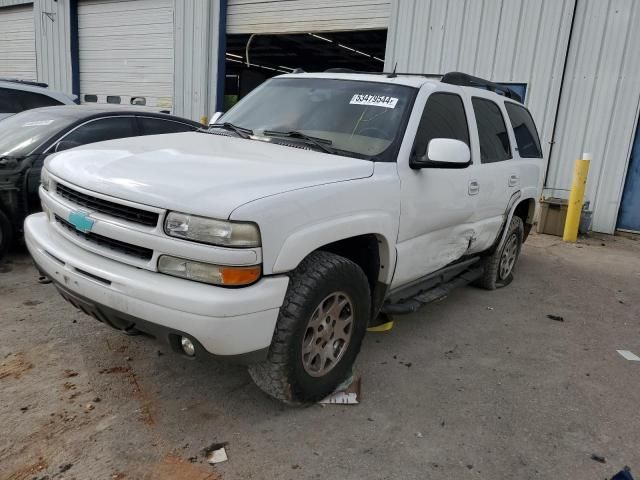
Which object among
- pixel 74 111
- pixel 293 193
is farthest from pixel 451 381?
pixel 74 111

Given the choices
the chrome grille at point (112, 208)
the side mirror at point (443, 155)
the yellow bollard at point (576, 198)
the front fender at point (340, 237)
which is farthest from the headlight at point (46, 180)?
the yellow bollard at point (576, 198)

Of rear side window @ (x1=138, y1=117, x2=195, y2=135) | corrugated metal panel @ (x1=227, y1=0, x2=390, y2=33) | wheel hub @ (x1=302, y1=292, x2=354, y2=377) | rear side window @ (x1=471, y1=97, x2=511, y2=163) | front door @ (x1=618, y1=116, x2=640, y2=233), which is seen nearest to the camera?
wheel hub @ (x1=302, y1=292, x2=354, y2=377)

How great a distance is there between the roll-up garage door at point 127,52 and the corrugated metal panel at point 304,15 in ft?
7.70

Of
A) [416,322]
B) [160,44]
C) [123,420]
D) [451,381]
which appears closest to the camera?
[123,420]

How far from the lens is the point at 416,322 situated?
14.6ft

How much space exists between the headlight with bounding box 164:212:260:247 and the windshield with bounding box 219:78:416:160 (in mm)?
1145

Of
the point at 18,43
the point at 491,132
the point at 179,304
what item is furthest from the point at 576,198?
the point at 18,43

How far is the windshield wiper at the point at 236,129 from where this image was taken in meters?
3.62

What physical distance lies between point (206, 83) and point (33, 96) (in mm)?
5645

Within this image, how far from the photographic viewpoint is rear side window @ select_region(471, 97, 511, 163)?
4414 millimetres

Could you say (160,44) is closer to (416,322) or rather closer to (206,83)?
(206,83)

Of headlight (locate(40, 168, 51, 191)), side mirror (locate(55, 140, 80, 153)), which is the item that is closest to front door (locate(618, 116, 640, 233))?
side mirror (locate(55, 140, 80, 153))

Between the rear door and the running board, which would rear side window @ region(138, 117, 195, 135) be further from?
the running board

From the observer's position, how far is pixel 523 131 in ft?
17.9
